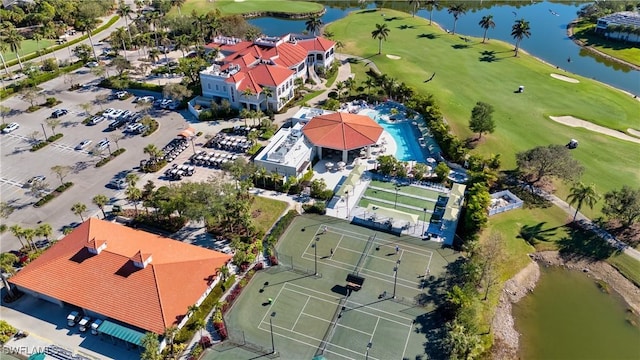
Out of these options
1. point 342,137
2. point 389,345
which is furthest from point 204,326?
point 342,137

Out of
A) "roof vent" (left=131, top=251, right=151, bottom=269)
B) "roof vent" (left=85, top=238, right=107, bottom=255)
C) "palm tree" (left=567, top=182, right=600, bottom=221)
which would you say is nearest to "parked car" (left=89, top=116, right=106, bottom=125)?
"roof vent" (left=85, top=238, right=107, bottom=255)

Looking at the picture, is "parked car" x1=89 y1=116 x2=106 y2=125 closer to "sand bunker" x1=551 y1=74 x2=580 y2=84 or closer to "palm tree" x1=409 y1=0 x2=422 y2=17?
"sand bunker" x1=551 y1=74 x2=580 y2=84

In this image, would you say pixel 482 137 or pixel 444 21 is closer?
pixel 482 137

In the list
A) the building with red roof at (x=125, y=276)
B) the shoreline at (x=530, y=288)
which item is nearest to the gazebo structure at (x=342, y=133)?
the building with red roof at (x=125, y=276)

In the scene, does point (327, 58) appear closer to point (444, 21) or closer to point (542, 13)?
point (444, 21)

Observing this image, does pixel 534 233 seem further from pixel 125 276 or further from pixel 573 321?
pixel 125 276

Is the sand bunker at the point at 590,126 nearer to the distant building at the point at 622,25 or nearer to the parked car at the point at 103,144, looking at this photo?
the distant building at the point at 622,25
